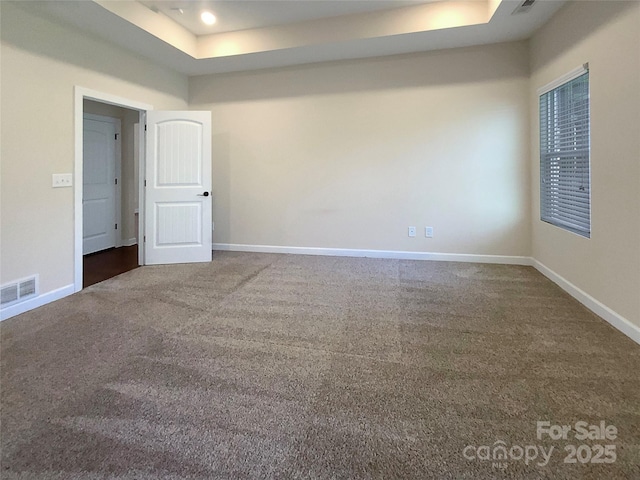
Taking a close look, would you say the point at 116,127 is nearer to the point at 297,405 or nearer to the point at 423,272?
the point at 423,272

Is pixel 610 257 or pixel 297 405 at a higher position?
pixel 610 257

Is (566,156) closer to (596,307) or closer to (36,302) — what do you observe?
(596,307)

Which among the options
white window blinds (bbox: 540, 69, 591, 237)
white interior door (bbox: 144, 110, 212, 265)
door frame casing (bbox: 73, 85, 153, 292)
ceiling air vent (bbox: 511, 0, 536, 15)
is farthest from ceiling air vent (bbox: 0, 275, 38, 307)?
ceiling air vent (bbox: 511, 0, 536, 15)

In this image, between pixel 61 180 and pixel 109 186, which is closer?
pixel 61 180

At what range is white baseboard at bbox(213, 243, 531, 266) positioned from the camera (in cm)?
449

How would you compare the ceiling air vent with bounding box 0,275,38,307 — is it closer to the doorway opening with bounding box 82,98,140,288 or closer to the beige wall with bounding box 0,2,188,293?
the beige wall with bounding box 0,2,188,293

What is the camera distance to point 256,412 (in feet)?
5.40

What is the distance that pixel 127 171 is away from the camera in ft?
19.0

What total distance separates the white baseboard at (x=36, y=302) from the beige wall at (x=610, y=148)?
461 cm

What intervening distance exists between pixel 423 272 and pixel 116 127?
16.6 ft

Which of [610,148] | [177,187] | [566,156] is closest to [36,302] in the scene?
[177,187]

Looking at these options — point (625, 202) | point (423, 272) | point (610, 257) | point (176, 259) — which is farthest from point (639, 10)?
point (176, 259)

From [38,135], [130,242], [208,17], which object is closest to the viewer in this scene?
[38,135]

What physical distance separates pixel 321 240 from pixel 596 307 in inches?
126
